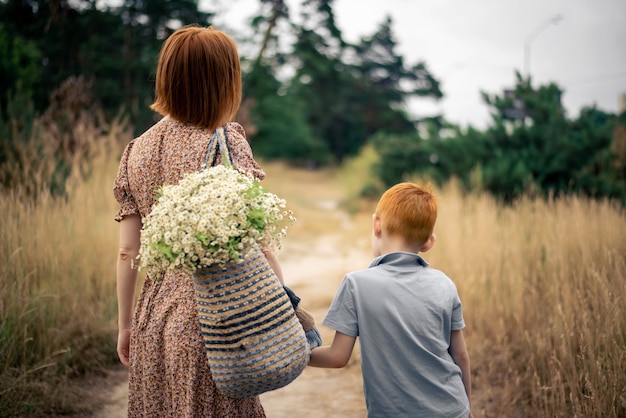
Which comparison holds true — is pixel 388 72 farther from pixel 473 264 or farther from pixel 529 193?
pixel 473 264

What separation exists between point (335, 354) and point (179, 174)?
85 centimetres

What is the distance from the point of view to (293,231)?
1145 cm

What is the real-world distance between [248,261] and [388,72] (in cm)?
3609

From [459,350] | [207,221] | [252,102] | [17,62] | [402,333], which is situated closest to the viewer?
[207,221]

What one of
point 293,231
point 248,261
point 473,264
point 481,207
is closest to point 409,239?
point 248,261

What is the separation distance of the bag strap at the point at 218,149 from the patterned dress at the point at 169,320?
0.02m

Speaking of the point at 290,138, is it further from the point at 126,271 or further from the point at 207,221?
the point at 207,221

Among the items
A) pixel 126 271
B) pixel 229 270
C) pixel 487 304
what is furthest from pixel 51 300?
pixel 487 304

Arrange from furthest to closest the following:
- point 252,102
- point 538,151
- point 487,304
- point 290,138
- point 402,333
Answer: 1. point 290,138
2. point 252,102
3. point 538,151
4. point 487,304
5. point 402,333

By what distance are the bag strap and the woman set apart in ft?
0.07

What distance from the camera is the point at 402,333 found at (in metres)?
1.83

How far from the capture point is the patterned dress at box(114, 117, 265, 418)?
66.1 inches

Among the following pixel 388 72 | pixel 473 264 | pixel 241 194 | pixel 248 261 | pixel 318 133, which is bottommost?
pixel 473 264

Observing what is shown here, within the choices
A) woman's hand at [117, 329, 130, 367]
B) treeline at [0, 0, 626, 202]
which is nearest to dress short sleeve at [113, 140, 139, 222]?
woman's hand at [117, 329, 130, 367]
